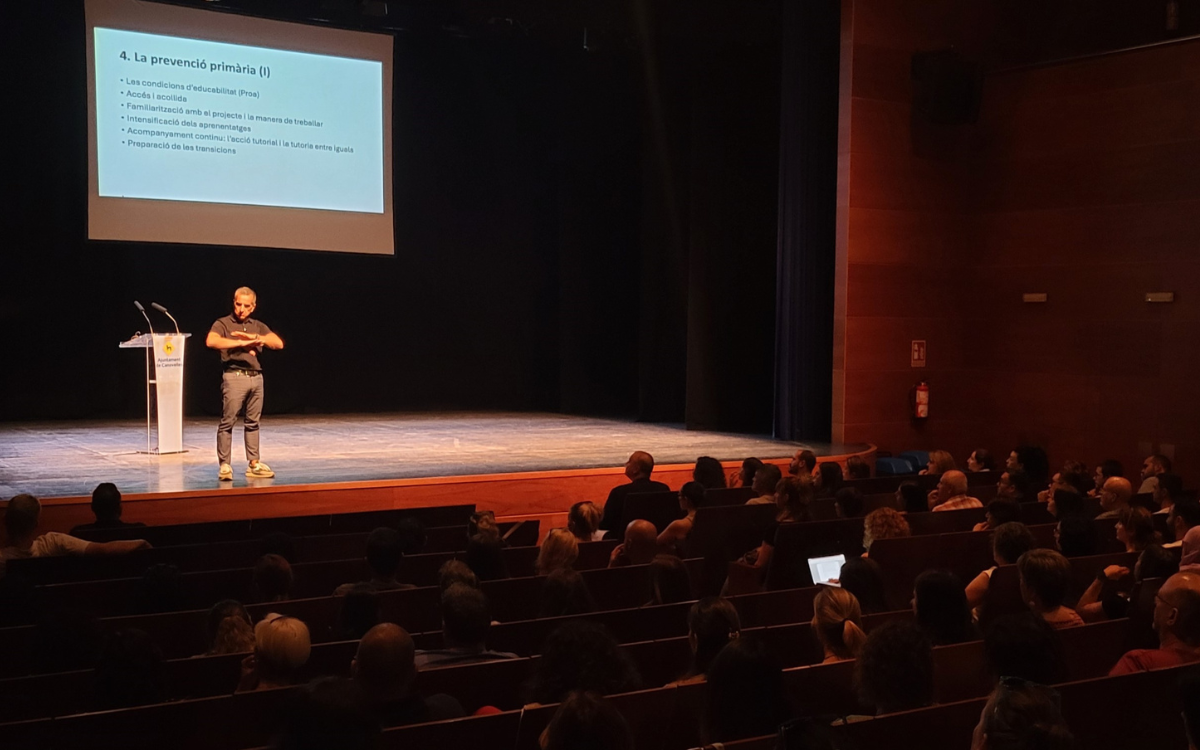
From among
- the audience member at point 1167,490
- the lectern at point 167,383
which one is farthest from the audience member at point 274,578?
the lectern at point 167,383

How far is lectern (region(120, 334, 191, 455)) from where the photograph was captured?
28.2ft

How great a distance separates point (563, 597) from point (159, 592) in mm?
1497

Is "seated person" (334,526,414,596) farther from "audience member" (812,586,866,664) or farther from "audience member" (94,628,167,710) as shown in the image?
"audience member" (812,586,866,664)

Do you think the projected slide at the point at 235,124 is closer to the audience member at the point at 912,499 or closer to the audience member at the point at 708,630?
the audience member at the point at 912,499

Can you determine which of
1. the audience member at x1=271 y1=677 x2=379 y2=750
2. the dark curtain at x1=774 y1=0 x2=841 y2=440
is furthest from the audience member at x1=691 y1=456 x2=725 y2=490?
the audience member at x1=271 y1=677 x2=379 y2=750

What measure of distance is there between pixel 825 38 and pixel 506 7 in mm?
3152

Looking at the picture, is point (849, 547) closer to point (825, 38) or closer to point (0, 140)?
point (825, 38)

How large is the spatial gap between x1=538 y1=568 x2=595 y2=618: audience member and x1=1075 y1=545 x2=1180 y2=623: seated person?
1.87 m

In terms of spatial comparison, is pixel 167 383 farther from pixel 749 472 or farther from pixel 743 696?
pixel 743 696

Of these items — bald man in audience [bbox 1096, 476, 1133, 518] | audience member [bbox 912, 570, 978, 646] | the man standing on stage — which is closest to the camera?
audience member [bbox 912, 570, 978, 646]

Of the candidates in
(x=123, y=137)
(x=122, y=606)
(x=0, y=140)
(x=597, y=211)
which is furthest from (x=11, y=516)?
(x=597, y=211)

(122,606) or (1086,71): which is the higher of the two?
(1086,71)

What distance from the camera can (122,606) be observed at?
164 inches

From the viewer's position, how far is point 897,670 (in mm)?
2584
